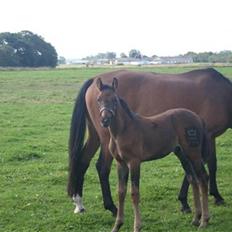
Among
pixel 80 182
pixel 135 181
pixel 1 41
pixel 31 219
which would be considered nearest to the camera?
pixel 135 181

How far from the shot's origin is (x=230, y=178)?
920 cm

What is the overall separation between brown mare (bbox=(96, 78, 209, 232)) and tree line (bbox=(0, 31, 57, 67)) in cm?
7081

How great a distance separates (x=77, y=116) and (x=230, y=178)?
3.43 meters

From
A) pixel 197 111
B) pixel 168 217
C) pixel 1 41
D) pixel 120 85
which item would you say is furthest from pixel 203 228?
pixel 1 41

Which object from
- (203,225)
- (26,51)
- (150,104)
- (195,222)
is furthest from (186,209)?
(26,51)

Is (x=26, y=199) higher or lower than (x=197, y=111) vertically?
lower

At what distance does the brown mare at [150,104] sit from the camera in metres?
7.55

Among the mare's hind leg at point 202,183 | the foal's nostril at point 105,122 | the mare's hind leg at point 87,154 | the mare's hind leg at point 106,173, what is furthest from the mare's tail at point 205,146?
the mare's hind leg at point 87,154

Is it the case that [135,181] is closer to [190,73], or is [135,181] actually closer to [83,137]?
[83,137]

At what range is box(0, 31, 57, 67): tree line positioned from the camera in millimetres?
76250

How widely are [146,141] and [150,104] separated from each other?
5.16 ft

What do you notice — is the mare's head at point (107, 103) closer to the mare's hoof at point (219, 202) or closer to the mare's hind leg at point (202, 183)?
the mare's hind leg at point (202, 183)

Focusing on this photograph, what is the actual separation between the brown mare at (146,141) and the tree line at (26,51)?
232 ft

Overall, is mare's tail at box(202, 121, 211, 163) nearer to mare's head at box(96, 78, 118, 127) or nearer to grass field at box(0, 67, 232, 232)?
grass field at box(0, 67, 232, 232)
